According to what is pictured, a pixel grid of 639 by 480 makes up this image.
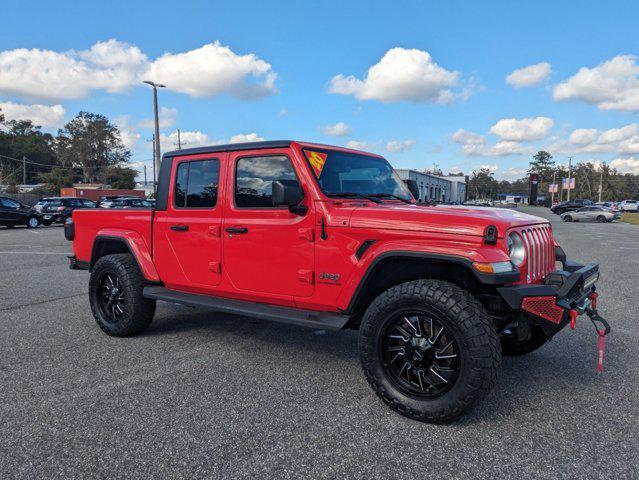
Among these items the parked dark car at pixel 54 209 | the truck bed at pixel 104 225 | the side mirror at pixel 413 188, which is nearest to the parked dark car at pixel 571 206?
the parked dark car at pixel 54 209

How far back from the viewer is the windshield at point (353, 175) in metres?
3.75

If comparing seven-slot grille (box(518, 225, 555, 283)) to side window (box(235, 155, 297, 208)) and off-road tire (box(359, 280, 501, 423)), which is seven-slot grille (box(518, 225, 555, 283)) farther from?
side window (box(235, 155, 297, 208))

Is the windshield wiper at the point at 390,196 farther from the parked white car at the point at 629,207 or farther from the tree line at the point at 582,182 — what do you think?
the tree line at the point at 582,182

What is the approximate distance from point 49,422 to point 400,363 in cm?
233

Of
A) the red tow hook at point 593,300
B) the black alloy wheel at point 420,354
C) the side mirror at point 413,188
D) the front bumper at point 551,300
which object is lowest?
the black alloy wheel at point 420,354

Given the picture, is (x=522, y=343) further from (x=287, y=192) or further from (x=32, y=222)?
(x=32, y=222)

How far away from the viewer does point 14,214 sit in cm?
2141

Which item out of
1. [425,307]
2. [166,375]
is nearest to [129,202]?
[166,375]

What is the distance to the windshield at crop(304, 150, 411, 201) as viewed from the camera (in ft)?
12.3

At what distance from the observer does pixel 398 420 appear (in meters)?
3.02

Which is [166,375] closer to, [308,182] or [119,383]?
[119,383]

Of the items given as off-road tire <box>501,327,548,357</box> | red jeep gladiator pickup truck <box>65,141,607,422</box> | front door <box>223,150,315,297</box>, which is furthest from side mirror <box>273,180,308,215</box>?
off-road tire <box>501,327,548,357</box>

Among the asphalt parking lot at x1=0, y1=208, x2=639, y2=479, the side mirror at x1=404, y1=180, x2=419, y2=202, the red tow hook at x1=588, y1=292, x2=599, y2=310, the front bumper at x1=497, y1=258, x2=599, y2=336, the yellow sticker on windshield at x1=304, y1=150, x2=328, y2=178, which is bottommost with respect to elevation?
the asphalt parking lot at x1=0, y1=208, x2=639, y2=479

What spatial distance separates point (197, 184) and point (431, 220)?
2.35m
